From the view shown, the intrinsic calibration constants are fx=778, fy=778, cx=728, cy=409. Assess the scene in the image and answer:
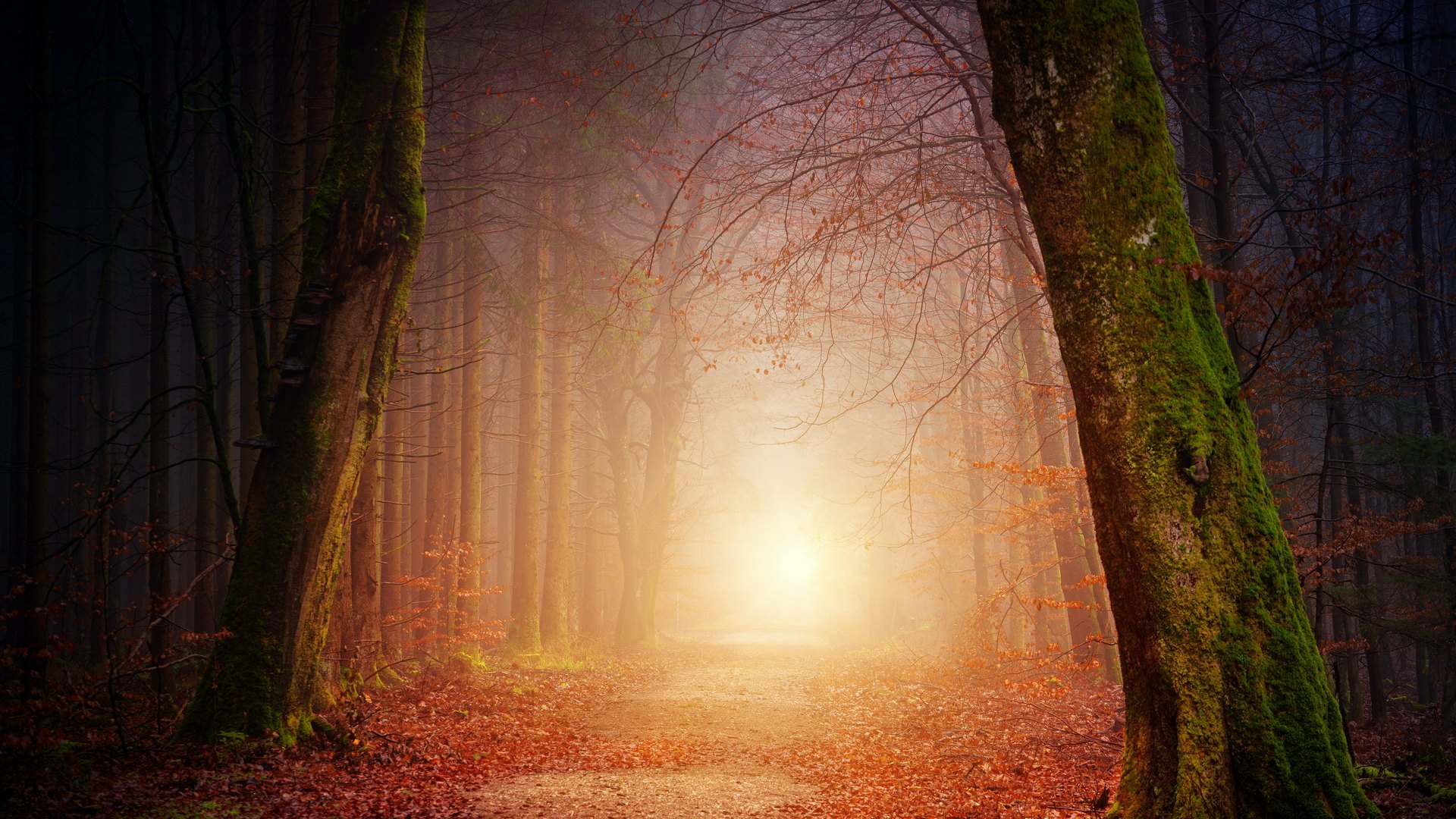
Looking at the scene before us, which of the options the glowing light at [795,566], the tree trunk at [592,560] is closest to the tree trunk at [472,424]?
the tree trunk at [592,560]

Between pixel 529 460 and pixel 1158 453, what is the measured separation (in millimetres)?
14001

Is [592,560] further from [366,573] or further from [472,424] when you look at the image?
[366,573]

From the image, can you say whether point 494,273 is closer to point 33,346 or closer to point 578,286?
point 578,286

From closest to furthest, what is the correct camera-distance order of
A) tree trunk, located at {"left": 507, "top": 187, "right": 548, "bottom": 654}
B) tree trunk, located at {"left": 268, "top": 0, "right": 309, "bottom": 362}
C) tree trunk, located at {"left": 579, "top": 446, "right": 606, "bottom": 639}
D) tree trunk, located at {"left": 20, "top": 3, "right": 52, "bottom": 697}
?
tree trunk, located at {"left": 20, "top": 3, "right": 52, "bottom": 697} < tree trunk, located at {"left": 268, "top": 0, "right": 309, "bottom": 362} < tree trunk, located at {"left": 507, "top": 187, "right": 548, "bottom": 654} < tree trunk, located at {"left": 579, "top": 446, "right": 606, "bottom": 639}

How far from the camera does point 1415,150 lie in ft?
33.6

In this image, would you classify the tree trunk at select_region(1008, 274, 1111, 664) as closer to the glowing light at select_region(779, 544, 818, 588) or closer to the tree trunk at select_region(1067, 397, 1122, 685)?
the tree trunk at select_region(1067, 397, 1122, 685)

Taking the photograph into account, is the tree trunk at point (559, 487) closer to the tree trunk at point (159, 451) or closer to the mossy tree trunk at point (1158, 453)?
the tree trunk at point (159, 451)

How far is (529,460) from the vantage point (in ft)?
53.1

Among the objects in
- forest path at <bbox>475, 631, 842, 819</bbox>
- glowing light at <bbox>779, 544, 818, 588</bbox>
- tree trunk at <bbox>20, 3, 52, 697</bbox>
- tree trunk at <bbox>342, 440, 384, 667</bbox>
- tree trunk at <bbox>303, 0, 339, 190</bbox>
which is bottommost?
glowing light at <bbox>779, 544, 818, 588</bbox>

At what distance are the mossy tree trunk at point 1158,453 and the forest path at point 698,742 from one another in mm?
3315

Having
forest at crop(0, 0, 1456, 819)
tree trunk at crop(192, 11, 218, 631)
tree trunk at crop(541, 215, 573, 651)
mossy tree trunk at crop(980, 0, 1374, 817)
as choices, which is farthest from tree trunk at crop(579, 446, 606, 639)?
mossy tree trunk at crop(980, 0, 1374, 817)

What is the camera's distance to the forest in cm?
382

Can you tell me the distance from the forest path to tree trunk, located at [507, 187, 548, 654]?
2991 millimetres

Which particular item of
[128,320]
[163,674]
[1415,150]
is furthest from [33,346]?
[128,320]
